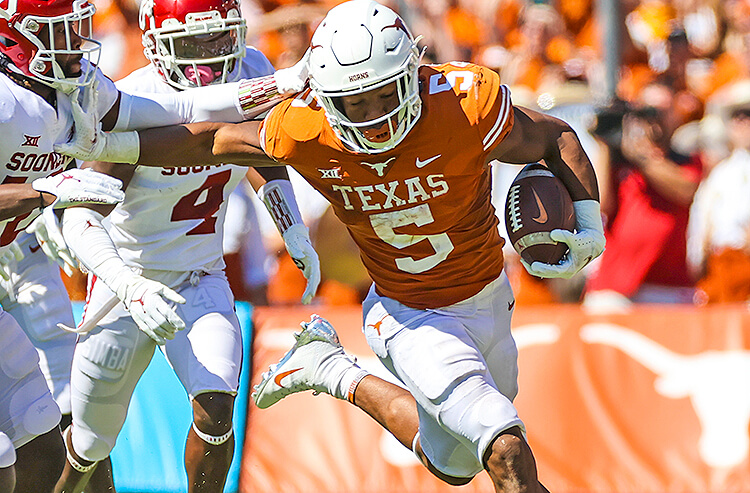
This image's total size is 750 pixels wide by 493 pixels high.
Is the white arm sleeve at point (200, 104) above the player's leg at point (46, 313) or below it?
above

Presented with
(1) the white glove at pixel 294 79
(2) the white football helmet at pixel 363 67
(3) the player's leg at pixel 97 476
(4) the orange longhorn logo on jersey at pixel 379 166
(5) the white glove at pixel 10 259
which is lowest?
(3) the player's leg at pixel 97 476

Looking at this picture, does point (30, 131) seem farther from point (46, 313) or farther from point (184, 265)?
point (46, 313)

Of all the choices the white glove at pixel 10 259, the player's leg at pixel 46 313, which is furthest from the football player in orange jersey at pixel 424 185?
the player's leg at pixel 46 313

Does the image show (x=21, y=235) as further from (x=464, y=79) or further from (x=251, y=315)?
(x=464, y=79)

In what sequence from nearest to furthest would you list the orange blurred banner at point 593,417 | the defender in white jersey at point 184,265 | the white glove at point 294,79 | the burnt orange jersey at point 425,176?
the burnt orange jersey at point 425,176 < the white glove at point 294,79 < the defender in white jersey at point 184,265 < the orange blurred banner at point 593,417

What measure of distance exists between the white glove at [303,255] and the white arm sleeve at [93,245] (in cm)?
73

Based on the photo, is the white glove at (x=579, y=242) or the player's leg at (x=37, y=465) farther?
the player's leg at (x=37, y=465)

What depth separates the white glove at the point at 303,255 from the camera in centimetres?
414

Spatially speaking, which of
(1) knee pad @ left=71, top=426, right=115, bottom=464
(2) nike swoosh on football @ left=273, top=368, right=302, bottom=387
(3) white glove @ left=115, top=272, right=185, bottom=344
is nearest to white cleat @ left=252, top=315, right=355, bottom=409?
(2) nike swoosh on football @ left=273, top=368, right=302, bottom=387

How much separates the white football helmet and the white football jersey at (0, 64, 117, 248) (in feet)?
2.93

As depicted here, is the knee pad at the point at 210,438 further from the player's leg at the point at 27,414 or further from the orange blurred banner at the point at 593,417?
the orange blurred banner at the point at 593,417

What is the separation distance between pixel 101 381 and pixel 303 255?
3.13ft

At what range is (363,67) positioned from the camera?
321 cm

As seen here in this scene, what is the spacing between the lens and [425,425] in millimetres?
3777
